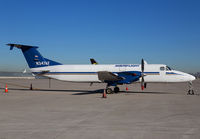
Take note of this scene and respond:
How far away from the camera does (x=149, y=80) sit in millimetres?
23375

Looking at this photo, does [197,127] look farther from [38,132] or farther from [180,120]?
[38,132]

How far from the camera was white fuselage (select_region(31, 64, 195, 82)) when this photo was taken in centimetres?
2281

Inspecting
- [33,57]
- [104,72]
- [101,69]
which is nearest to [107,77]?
[104,72]

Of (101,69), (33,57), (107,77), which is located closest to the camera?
(107,77)

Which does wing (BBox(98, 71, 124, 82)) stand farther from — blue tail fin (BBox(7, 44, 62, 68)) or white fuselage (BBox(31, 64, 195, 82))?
blue tail fin (BBox(7, 44, 62, 68))

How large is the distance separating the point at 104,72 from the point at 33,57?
10.3m

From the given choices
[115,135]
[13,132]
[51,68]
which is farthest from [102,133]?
[51,68]

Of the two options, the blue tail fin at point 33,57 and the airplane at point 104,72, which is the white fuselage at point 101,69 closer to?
the airplane at point 104,72

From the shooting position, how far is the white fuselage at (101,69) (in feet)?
74.8

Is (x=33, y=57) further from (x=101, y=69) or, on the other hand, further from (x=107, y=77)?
(x=107, y=77)

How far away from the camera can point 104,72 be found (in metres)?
21.7

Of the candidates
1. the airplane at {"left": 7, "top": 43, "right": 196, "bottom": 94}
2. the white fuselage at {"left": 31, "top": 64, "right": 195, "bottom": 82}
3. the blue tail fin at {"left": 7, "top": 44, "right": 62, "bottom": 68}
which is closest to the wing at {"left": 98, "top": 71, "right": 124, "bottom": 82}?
the airplane at {"left": 7, "top": 43, "right": 196, "bottom": 94}

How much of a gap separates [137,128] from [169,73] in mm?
16341

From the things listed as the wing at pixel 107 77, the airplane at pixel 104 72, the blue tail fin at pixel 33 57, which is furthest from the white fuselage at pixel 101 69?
the wing at pixel 107 77
